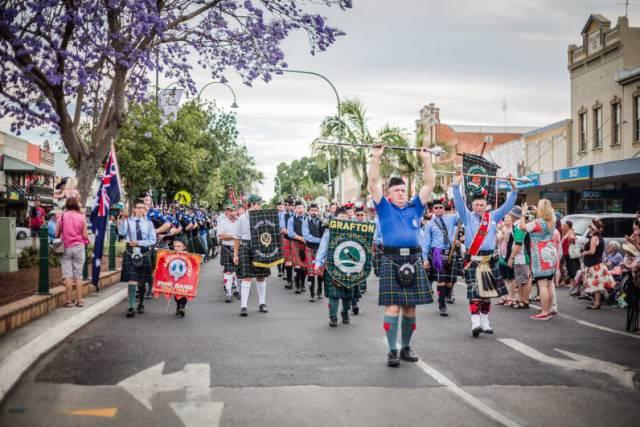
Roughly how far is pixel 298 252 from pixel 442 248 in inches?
169

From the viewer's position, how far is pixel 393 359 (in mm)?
7215

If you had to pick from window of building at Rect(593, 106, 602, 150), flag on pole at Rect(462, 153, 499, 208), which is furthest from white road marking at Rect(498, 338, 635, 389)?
window of building at Rect(593, 106, 602, 150)

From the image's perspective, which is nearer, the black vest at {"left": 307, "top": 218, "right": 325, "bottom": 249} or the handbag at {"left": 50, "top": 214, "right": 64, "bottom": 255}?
the handbag at {"left": 50, "top": 214, "right": 64, "bottom": 255}

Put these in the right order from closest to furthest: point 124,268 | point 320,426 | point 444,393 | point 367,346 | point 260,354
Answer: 1. point 320,426
2. point 444,393
3. point 260,354
4. point 367,346
5. point 124,268

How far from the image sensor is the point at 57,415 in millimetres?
5352

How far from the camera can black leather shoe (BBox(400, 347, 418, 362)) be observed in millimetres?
7457

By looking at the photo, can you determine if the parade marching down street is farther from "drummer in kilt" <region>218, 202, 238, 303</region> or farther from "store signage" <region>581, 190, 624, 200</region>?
"store signage" <region>581, 190, 624, 200</region>

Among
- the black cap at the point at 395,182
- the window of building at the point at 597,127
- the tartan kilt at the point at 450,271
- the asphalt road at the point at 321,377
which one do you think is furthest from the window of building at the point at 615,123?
the black cap at the point at 395,182

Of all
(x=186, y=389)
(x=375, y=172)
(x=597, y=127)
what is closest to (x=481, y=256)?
(x=375, y=172)

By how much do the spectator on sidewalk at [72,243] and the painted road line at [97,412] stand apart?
5.88 m

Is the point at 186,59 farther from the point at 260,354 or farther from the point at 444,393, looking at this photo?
the point at 444,393

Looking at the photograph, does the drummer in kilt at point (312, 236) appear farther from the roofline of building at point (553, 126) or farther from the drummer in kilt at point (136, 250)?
the roofline of building at point (553, 126)

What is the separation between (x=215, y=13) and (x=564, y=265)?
409 inches

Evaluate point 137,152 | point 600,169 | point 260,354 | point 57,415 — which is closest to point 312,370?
point 260,354
